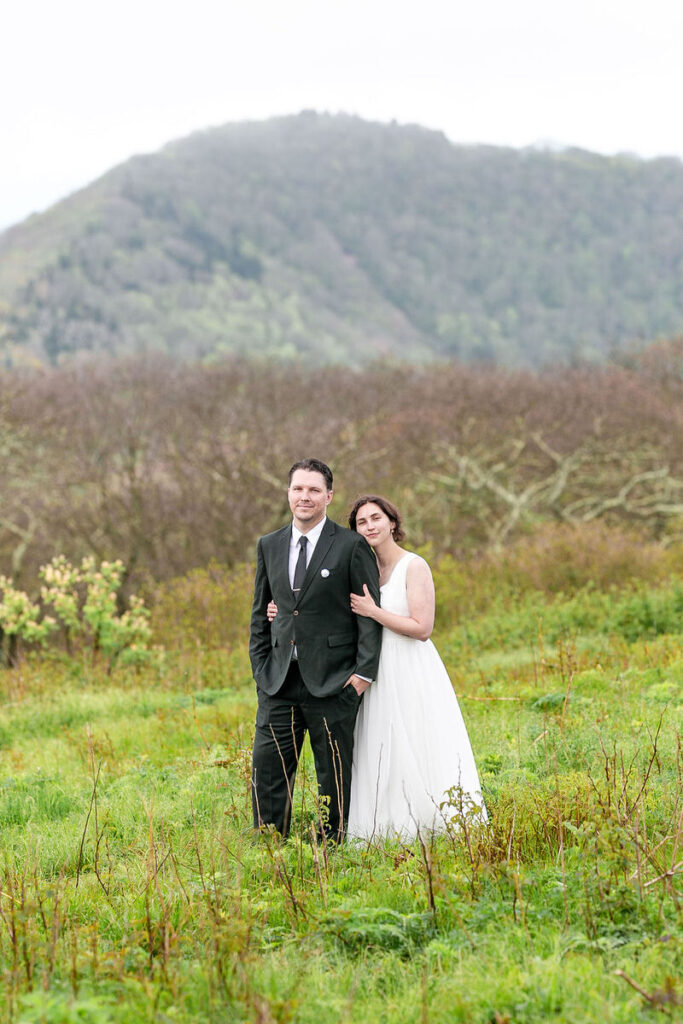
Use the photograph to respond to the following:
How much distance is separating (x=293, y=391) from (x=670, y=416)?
22.9 meters

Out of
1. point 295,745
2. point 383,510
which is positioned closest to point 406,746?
point 295,745

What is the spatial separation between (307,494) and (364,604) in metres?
0.64

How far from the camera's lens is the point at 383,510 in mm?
5156

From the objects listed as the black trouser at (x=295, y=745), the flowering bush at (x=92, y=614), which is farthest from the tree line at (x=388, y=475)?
the black trouser at (x=295, y=745)

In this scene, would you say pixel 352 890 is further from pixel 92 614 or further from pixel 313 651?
pixel 92 614

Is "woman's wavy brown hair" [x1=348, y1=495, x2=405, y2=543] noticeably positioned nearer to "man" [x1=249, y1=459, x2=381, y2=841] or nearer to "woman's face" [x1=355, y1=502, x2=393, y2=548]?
"woman's face" [x1=355, y1=502, x2=393, y2=548]

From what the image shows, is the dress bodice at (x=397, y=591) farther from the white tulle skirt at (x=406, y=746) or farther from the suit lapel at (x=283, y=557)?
the suit lapel at (x=283, y=557)

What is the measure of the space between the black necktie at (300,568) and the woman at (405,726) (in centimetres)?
24

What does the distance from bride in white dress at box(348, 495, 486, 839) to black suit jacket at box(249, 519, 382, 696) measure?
145mm

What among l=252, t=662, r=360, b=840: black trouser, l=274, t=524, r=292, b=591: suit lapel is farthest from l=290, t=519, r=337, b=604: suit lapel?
l=252, t=662, r=360, b=840: black trouser

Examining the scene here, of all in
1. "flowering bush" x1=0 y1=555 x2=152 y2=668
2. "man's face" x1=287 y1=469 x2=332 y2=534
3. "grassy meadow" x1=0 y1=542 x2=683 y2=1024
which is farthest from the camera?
"flowering bush" x1=0 y1=555 x2=152 y2=668

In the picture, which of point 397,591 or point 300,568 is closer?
point 300,568

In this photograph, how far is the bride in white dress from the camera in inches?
197

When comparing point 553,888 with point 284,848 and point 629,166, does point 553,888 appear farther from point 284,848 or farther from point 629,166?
point 629,166
